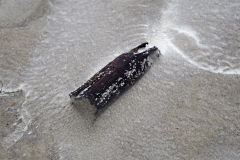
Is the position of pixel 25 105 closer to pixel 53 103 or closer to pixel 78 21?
pixel 53 103

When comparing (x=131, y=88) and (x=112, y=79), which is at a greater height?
(x=112, y=79)

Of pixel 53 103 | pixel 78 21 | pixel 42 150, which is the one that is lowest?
pixel 42 150

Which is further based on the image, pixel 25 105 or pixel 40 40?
pixel 40 40

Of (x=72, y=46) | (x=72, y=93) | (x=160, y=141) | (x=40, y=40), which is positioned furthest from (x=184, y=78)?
(x=40, y=40)

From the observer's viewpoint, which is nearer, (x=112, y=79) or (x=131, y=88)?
(x=112, y=79)
